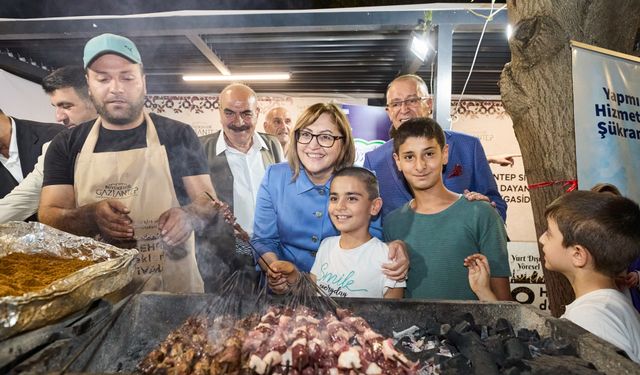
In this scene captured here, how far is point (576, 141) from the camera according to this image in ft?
9.64

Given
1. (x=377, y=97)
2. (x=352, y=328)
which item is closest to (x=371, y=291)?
(x=352, y=328)

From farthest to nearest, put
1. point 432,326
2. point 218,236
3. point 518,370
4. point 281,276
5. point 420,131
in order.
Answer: point 218,236 < point 420,131 < point 281,276 < point 432,326 < point 518,370

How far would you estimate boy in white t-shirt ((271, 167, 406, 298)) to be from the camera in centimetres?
326

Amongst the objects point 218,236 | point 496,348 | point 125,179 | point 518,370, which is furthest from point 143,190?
point 518,370

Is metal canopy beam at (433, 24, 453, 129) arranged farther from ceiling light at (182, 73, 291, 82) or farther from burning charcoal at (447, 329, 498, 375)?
burning charcoal at (447, 329, 498, 375)

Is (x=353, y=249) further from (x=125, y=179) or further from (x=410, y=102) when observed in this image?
(x=125, y=179)

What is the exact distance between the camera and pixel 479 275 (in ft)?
10.8

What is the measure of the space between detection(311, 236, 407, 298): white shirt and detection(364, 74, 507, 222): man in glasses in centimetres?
61

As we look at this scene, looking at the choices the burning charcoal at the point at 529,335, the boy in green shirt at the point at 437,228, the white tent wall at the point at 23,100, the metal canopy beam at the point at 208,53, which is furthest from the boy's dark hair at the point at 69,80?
the burning charcoal at the point at 529,335

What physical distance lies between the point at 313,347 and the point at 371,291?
1.52 meters

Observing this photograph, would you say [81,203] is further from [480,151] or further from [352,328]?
[480,151]

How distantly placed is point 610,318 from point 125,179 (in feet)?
13.9

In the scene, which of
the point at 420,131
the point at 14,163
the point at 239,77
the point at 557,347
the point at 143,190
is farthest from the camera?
the point at 239,77

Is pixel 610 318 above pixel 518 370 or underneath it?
above
